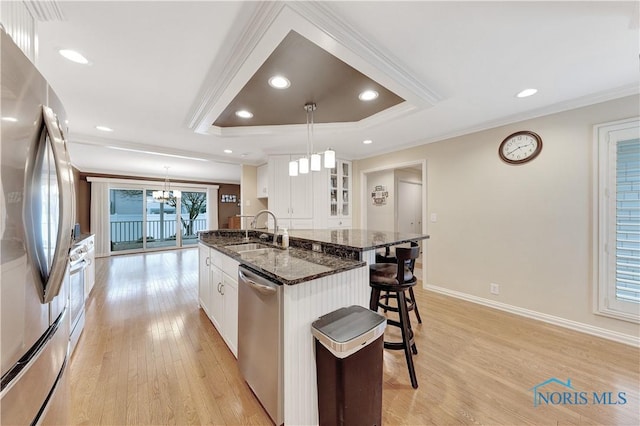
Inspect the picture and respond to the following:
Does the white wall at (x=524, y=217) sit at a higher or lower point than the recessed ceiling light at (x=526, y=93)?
lower

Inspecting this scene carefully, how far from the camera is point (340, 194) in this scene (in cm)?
469

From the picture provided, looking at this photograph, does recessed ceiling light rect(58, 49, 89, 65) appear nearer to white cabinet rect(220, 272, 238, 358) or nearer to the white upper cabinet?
white cabinet rect(220, 272, 238, 358)

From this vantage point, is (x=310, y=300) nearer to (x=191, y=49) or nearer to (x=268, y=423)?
(x=268, y=423)

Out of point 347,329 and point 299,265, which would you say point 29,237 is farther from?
point 347,329

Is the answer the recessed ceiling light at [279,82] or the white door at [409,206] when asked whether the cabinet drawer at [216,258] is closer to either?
the recessed ceiling light at [279,82]

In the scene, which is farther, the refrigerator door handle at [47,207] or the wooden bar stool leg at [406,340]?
the wooden bar stool leg at [406,340]

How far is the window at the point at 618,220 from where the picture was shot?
211 cm

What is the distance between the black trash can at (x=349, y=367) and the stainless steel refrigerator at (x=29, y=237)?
3.45 ft

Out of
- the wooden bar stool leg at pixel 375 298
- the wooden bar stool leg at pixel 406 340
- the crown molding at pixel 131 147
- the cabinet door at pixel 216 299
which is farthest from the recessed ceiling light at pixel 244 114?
the wooden bar stool leg at pixel 406 340

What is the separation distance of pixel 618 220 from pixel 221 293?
381 cm

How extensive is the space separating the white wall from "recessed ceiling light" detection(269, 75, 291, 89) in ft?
8.41

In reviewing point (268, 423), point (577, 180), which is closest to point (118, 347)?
point (268, 423)

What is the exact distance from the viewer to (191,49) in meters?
1.57

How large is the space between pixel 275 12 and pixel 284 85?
86 centimetres
